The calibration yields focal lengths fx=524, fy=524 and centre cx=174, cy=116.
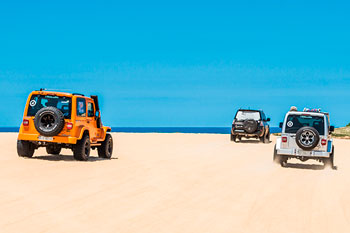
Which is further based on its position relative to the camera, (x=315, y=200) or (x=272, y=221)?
(x=315, y=200)

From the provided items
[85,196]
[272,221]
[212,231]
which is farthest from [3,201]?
[272,221]

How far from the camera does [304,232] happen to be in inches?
253

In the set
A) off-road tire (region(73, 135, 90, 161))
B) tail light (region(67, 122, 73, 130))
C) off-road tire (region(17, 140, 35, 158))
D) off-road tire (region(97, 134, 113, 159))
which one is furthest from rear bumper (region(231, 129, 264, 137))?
tail light (region(67, 122, 73, 130))

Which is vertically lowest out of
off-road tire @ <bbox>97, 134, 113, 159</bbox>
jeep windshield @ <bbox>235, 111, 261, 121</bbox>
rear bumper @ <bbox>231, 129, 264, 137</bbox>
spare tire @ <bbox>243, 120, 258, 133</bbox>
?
off-road tire @ <bbox>97, 134, 113, 159</bbox>

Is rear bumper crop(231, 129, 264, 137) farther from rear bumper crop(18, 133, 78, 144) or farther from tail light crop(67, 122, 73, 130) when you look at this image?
tail light crop(67, 122, 73, 130)

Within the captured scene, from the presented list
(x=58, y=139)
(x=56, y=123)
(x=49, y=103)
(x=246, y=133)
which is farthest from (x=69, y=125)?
(x=246, y=133)

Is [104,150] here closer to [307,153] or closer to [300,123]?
[300,123]

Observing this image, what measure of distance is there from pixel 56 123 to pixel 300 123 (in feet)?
23.8

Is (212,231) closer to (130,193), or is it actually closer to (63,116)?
(130,193)

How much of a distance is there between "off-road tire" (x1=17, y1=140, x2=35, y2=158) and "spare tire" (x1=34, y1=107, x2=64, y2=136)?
3.62 feet

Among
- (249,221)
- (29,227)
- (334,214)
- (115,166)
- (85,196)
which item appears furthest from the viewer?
(115,166)

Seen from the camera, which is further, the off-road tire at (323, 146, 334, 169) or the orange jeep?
the off-road tire at (323, 146, 334, 169)

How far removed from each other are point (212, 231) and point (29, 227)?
7.18ft

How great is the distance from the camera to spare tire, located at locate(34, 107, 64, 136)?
48.6 feet
